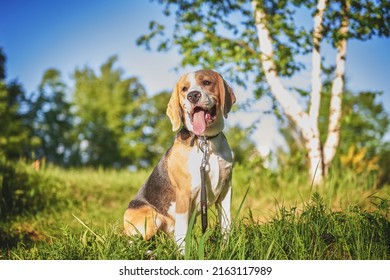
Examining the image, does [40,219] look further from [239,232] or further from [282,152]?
[282,152]

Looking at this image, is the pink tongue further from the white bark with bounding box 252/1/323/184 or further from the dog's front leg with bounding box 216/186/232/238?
the white bark with bounding box 252/1/323/184

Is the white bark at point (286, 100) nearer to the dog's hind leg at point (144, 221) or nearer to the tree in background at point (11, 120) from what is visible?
the dog's hind leg at point (144, 221)

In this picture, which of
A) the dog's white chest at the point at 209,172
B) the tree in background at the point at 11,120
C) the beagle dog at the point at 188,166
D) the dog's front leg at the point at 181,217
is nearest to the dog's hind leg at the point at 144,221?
the beagle dog at the point at 188,166

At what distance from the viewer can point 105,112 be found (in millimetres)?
20547

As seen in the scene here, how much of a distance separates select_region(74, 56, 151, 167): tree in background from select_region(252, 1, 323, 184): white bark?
12600 mm

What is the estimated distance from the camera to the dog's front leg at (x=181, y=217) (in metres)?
2.96

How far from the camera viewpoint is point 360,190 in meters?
6.12

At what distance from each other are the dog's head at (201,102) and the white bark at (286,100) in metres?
3.33

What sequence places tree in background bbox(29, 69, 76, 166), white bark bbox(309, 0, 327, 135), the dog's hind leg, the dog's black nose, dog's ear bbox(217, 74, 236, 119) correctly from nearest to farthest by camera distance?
the dog's black nose
dog's ear bbox(217, 74, 236, 119)
the dog's hind leg
white bark bbox(309, 0, 327, 135)
tree in background bbox(29, 69, 76, 166)

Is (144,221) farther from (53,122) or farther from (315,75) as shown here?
(53,122)

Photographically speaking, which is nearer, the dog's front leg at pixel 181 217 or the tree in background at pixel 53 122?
the dog's front leg at pixel 181 217

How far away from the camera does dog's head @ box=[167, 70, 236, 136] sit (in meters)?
2.84

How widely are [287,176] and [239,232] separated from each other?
4204 mm

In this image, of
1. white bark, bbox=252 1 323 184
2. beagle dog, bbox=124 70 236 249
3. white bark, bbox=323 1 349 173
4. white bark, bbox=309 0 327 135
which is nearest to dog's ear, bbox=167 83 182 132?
beagle dog, bbox=124 70 236 249
